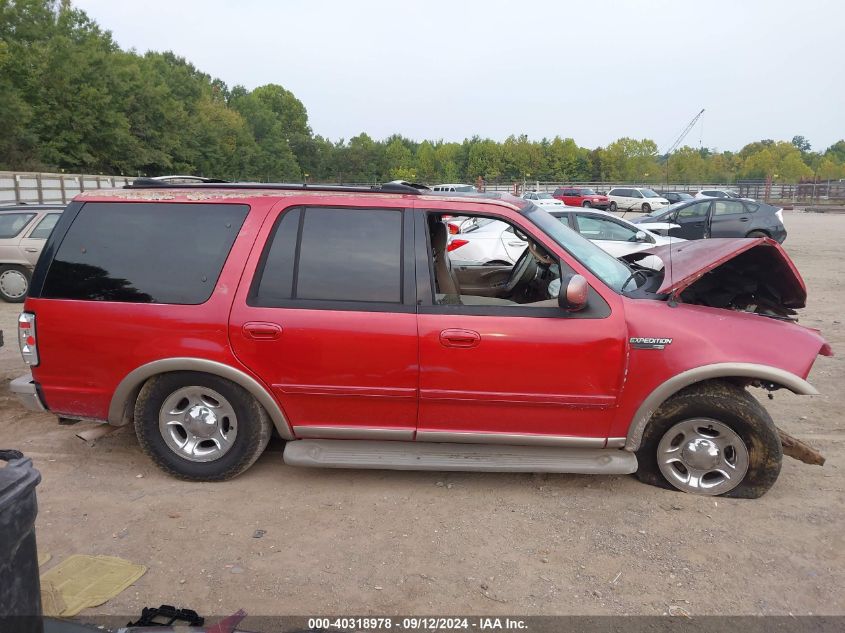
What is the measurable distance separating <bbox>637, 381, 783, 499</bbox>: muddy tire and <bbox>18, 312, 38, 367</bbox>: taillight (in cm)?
404

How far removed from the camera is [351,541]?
348cm

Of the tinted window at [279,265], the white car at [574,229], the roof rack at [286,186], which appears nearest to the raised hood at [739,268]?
the roof rack at [286,186]

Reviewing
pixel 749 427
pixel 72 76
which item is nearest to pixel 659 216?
pixel 749 427

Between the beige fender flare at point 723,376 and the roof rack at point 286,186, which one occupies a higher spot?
the roof rack at point 286,186

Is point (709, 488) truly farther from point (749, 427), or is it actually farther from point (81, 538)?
point (81, 538)

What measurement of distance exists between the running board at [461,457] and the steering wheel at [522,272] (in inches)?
62.1

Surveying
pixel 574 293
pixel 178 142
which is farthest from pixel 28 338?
Result: pixel 178 142

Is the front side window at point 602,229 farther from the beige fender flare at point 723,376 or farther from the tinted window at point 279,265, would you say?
the tinted window at point 279,265

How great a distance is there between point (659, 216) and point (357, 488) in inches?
605

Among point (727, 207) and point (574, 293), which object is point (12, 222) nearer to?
point (574, 293)

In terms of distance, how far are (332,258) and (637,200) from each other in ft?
127

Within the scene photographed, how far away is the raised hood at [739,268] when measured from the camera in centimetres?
386

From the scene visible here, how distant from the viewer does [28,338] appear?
4.07 metres

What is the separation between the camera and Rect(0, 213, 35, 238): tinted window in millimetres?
10391
